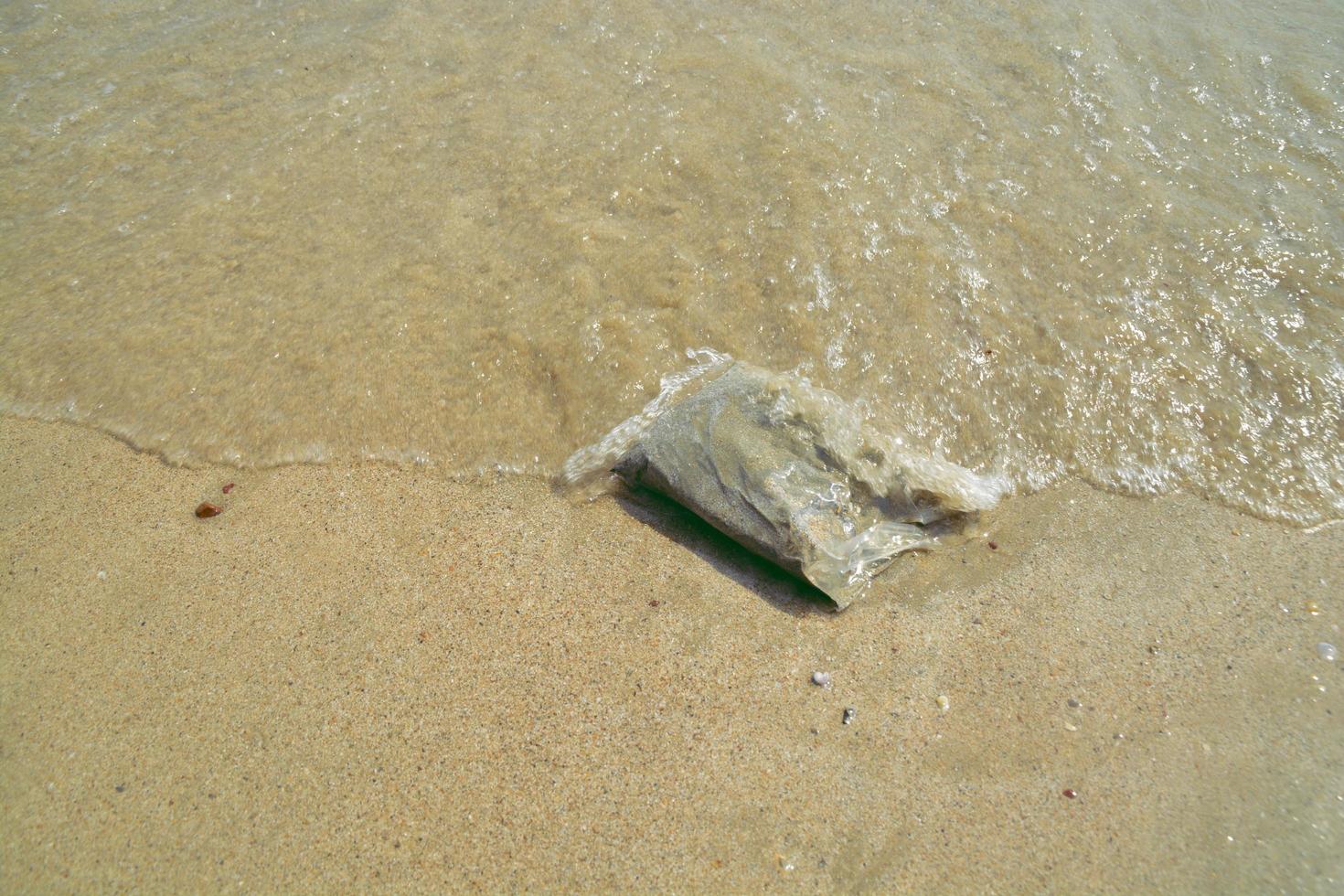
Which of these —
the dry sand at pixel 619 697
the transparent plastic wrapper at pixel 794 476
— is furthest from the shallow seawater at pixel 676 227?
the dry sand at pixel 619 697

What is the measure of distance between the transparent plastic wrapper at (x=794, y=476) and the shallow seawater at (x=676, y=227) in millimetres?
166

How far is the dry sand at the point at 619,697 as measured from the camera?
1.83 metres

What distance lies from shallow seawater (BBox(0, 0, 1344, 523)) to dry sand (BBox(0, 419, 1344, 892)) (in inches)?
10.7

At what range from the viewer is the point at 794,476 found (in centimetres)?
241

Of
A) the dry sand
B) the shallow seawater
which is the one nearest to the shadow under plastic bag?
the dry sand

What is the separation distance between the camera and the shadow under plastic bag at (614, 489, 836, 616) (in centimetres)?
231

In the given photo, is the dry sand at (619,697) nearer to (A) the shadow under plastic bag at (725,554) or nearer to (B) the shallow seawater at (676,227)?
(A) the shadow under plastic bag at (725,554)

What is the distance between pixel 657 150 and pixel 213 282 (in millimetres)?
1778

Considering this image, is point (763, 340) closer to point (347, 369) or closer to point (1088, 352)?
point (1088, 352)

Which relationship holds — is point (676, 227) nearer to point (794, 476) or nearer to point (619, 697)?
point (794, 476)

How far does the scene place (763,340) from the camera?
2922 mm

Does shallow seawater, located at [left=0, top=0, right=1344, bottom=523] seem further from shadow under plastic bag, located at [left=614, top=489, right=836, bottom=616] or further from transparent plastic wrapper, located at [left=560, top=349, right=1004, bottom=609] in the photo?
shadow under plastic bag, located at [left=614, top=489, right=836, bottom=616]

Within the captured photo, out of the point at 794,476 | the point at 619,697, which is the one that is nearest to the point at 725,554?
the point at 794,476

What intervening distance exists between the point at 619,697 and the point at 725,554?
53cm
